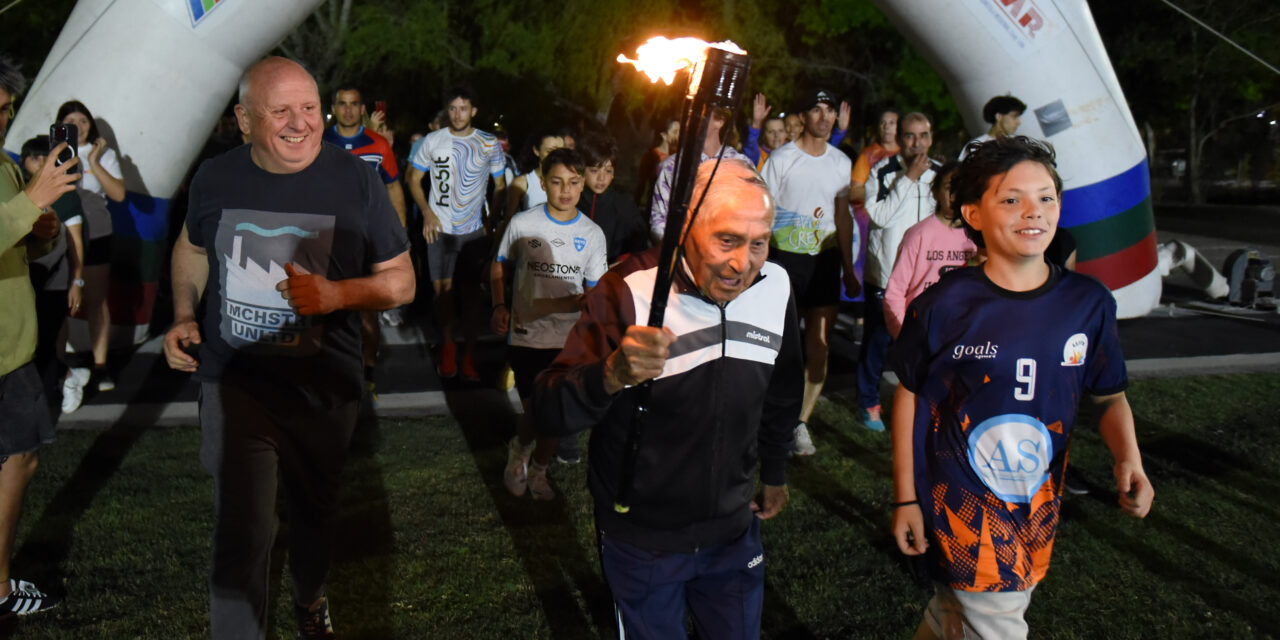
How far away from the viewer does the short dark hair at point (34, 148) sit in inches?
246

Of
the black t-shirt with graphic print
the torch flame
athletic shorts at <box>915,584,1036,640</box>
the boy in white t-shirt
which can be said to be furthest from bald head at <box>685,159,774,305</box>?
the boy in white t-shirt

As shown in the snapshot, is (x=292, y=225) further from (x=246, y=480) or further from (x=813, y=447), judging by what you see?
(x=813, y=447)

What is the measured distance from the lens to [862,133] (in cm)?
2731

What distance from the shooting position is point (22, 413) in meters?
3.59

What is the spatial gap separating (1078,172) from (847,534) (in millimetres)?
5311

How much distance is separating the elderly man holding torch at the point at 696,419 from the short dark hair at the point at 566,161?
2380 mm

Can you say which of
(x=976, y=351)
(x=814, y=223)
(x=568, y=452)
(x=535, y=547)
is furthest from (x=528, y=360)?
(x=976, y=351)

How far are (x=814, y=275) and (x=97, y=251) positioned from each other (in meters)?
5.28

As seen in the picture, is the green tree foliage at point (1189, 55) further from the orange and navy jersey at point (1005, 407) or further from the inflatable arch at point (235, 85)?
the orange and navy jersey at point (1005, 407)

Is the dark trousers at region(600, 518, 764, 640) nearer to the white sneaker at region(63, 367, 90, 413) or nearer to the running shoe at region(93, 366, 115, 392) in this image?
the white sneaker at region(63, 367, 90, 413)

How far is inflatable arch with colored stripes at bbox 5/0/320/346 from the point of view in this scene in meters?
7.47

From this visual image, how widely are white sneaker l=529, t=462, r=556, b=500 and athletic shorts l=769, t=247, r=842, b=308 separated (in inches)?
79.6

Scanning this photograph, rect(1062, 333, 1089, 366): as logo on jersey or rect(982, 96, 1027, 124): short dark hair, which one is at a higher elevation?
rect(982, 96, 1027, 124): short dark hair

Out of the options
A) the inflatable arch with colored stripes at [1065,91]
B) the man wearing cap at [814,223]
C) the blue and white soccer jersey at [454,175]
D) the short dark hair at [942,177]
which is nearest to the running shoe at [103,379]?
the blue and white soccer jersey at [454,175]
